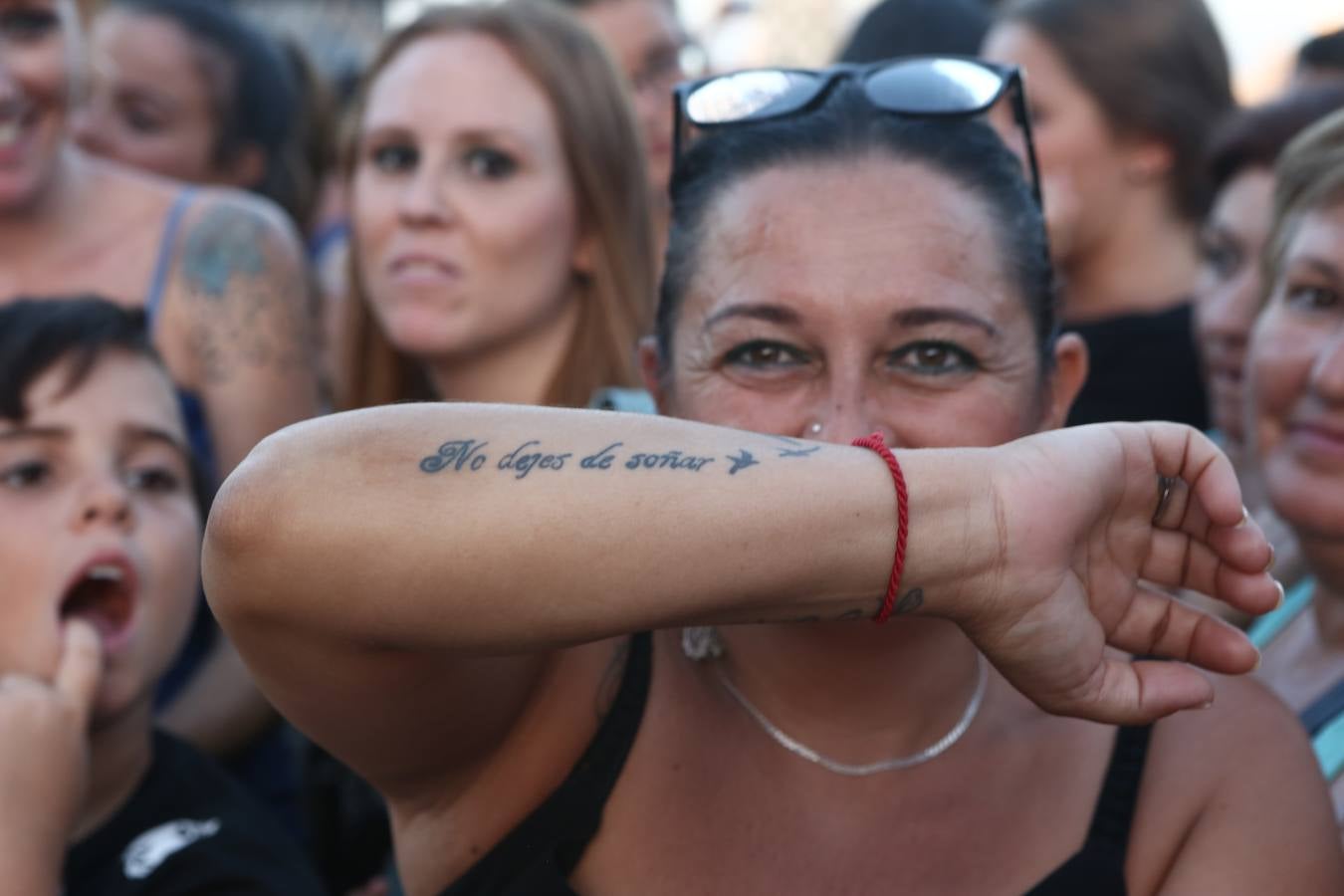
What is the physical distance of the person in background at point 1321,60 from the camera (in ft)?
13.7

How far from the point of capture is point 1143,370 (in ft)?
13.1

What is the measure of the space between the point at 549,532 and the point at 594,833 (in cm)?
59

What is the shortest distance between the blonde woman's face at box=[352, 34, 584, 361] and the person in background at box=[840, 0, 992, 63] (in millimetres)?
1094

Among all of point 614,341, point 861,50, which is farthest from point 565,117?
point 861,50

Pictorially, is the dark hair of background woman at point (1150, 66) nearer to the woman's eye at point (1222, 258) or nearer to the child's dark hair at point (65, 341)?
the woman's eye at point (1222, 258)

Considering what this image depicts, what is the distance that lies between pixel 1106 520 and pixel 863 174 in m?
0.64

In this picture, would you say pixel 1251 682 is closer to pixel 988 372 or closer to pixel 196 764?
pixel 988 372

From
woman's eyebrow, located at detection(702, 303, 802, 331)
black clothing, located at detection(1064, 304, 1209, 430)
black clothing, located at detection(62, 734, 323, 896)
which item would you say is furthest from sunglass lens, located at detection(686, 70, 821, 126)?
black clothing, located at detection(1064, 304, 1209, 430)

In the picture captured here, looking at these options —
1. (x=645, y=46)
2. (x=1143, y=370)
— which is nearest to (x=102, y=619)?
(x=1143, y=370)

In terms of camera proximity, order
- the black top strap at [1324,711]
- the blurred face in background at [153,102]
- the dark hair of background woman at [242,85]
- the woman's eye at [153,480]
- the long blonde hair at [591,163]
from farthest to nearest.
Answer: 1. the dark hair of background woman at [242,85]
2. the blurred face in background at [153,102]
3. the long blonde hair at [591,163]
4. the woman's eye at [153,480]
5. the black top strap at [1324,711]

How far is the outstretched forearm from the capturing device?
5.48ft

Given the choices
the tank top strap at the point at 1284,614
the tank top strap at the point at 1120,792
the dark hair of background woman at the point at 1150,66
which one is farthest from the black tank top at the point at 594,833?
the dark hair of background woman at the point at 1150,66

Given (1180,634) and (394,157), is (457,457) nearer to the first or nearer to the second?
(1180,634)

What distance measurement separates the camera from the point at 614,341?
3875mm
